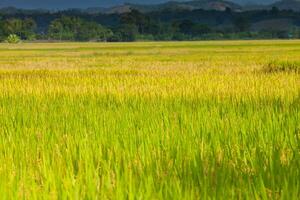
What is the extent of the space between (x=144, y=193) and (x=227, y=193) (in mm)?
386

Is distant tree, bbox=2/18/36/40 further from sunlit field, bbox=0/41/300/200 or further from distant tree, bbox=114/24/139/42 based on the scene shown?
sunlit field, bbox=0/41/300/200

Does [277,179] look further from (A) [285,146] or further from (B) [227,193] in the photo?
(A) [285,146]

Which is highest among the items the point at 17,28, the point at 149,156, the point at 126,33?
the point at 149,156

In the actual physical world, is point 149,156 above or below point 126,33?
above

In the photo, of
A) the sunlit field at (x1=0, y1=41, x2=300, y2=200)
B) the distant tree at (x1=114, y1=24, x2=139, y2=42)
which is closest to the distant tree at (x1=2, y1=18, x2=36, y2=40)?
the distant tree at (x1=114, y1=24, x2=139, y2=42)

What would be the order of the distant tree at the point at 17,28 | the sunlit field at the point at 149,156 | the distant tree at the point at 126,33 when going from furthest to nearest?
the distant tree at the point at 126,33 → the distant tree at the point at 17,28 → the sunlit field at the point at 149,156

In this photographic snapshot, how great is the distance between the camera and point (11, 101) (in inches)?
368

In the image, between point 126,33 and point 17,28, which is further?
point 126,33

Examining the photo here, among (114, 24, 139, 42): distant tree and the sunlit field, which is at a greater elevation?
the sunlit field

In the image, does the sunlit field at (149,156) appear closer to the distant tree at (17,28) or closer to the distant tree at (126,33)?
the distant tree at (17,28)

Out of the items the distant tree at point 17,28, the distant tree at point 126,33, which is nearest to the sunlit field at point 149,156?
the distant tree at point 17,28

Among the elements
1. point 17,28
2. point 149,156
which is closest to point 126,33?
point 17,28

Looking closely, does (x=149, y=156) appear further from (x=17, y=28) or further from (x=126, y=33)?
(x=17, y=28)

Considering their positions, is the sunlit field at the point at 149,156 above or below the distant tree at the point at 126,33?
above
